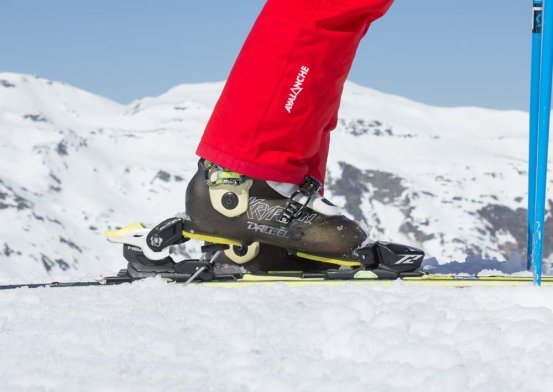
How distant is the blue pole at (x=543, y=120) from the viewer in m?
2.34

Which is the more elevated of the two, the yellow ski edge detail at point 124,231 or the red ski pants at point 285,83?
the red ski pants at point 285,83

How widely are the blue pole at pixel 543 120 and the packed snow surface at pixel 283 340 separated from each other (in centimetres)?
48

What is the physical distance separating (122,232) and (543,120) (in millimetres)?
1573

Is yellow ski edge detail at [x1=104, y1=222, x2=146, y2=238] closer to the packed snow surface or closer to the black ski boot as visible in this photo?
the black ski boot

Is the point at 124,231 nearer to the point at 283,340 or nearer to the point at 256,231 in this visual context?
the point at 256,231

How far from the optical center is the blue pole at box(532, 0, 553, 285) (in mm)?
2340

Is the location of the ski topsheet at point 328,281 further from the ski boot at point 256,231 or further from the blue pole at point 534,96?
the blue pole at point 534,96

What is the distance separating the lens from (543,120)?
7.69 feet

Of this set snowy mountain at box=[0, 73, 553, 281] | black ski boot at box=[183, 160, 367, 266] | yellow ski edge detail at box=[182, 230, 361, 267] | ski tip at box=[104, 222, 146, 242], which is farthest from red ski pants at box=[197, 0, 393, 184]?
snowy mountain at box=[0, 73, 553, 281]

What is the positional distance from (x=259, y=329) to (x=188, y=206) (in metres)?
1.15

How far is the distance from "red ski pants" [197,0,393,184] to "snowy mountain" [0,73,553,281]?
134 meters

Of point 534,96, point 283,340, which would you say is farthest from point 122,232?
point 534,96

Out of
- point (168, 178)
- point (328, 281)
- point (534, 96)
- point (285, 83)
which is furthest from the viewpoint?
point (168, 178)

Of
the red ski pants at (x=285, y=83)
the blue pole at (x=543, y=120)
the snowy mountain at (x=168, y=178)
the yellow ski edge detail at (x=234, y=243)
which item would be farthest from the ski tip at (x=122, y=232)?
the snowy mountain at (x=168, y=178)
